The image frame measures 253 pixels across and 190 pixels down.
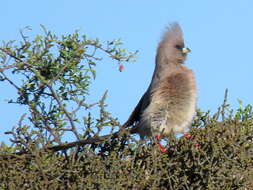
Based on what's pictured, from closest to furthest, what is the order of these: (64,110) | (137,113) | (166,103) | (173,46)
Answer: (64,110) < (166,103) < (137,113) < (173,46)

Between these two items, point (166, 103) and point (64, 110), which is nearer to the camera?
point (64, 110)

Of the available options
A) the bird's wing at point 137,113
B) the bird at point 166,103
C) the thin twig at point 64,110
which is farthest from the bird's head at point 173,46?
the thin twig at point 64,110

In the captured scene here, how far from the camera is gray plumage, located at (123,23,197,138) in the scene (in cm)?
698

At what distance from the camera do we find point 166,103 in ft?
23.2

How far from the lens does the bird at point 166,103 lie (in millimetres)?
6977

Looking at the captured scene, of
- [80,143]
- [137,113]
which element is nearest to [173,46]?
[137,113]

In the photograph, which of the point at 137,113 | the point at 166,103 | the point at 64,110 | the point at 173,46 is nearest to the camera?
the point at 64,110

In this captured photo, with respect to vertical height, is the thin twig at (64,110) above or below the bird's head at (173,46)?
below

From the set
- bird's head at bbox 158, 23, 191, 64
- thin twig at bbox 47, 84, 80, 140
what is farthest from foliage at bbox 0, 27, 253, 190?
bird's head at bbox 158, 23, 191, 64

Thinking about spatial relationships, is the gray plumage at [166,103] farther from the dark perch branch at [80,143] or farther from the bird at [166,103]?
the dark perch branch at [80,143]

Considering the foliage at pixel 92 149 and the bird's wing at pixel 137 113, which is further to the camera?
the bird's wing at pixel 137 113

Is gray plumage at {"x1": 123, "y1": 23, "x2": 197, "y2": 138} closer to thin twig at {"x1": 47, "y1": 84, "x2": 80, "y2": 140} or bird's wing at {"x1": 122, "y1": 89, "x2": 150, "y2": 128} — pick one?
→ bird's wing at {"x1": 122, "y1": 89, "x2": 150, "y2": 128}

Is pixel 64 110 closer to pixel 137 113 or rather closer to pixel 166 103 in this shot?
pixel 166 103

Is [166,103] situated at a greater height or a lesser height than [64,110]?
greater
